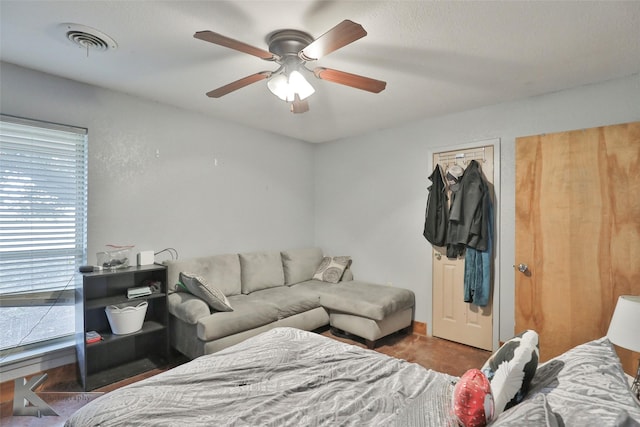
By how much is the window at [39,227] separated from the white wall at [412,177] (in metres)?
2.82

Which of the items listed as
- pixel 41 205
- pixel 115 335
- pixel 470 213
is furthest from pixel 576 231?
pixel 41 205

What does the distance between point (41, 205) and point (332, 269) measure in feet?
9.94

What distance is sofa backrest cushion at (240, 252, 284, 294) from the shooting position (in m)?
3.65

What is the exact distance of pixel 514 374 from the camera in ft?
3.84

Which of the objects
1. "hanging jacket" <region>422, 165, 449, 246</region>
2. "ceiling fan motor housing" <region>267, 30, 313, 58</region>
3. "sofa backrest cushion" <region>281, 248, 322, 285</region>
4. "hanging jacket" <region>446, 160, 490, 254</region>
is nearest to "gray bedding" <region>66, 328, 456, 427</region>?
"ceiling fan motor housing" <region>267, 30, 313, 58</region>

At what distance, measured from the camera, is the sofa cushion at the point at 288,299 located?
3.17m

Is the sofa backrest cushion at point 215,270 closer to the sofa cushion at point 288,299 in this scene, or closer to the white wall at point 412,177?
the sofa cushion at point 288,299

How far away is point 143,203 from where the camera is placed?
3.09 m

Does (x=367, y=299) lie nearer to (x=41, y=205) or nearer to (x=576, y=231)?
(x=576, y=231)

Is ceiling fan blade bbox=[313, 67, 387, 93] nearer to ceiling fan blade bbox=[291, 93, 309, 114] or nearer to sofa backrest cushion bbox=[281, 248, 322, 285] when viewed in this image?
ceiling fan blade bbox=[291, 93, 309, 114]

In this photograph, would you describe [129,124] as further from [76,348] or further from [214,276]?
[76,348]

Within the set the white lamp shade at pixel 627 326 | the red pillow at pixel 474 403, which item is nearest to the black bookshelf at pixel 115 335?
the red pillow at pixel 474 403

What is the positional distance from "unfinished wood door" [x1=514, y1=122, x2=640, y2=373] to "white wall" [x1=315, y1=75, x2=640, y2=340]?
1.09ft

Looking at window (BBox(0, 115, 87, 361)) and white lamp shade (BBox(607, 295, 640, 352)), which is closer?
white lamp shade (BBox(607, 295, 640, 352))
